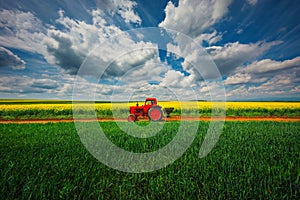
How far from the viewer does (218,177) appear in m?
2.78

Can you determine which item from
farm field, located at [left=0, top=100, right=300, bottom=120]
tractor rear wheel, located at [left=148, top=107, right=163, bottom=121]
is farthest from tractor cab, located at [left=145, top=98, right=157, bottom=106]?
farm field, located at [left=0, top=100, right=300, bottom=120]

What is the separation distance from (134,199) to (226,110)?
61.5ft

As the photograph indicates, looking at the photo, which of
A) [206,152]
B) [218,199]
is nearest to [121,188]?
[218,199]

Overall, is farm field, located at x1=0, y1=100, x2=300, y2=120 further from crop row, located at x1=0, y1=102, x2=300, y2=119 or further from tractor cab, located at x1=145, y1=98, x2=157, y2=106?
tractor cab, located at x1=145, y1=98, x2=157, y2=106

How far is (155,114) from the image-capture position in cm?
1208

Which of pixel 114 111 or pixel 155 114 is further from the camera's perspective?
pixel 114 111

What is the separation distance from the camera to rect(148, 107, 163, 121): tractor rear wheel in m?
12.0

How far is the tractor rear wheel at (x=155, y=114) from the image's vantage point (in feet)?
39.2

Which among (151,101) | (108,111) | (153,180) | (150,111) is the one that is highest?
(151,101)

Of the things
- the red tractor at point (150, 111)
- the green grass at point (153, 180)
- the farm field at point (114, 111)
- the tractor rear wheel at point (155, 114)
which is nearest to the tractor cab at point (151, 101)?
the red tractor at point (150, 111)

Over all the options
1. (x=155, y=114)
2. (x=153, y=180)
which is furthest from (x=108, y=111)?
(x=153, y=180)

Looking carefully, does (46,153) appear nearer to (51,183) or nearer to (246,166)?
(51,183)

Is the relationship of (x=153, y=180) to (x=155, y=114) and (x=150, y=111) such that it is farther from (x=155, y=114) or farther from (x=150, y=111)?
(x=155, y=114)

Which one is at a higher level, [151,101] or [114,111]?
[151,101]
